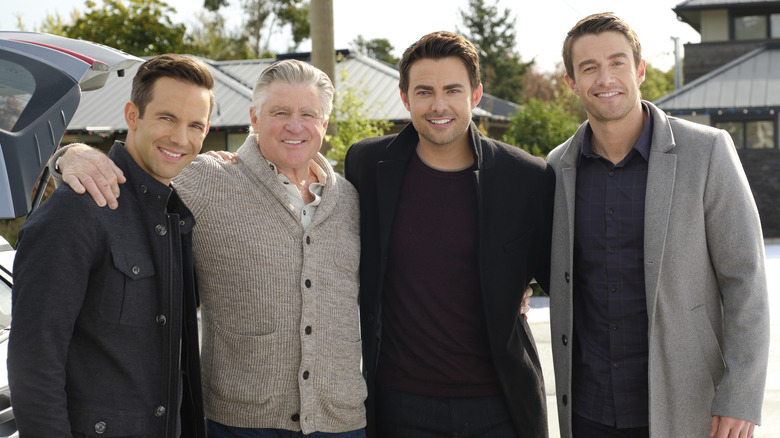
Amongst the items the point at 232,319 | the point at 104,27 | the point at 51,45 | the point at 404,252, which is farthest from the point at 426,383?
the point at 104,27

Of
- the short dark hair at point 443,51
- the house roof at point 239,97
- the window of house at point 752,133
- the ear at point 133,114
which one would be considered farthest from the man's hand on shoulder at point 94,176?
the window of house at point 752,133

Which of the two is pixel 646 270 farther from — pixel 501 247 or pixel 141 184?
pixel 141 184

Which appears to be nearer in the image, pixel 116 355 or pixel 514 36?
Result: pixel 116 355

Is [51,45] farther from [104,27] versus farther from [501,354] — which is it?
[104,27]

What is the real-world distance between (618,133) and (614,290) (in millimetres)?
674

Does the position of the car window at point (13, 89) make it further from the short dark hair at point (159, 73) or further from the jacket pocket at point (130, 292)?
the jacket pocket at point (130, 292)

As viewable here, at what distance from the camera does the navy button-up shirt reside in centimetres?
304

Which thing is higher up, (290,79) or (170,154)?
(290,79)

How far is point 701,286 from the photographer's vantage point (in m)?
2.95

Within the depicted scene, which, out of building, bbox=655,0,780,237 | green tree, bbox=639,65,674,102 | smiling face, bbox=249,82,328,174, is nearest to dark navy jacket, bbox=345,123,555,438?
smiling face, bbox=249,82,328,174

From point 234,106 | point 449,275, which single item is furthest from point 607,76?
point 234,106

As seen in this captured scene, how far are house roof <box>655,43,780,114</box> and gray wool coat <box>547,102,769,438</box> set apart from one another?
49.4 feet

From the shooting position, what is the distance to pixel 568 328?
3.20 metres

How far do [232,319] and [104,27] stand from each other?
1000 inches
